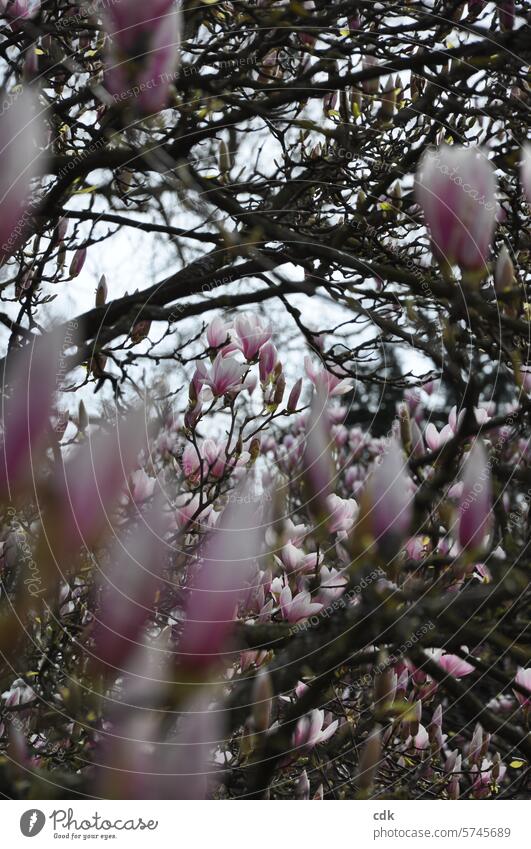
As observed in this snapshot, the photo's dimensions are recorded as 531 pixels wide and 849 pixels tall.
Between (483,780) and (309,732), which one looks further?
(483,780)

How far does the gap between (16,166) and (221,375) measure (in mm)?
278

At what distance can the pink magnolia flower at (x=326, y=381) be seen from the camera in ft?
2.72

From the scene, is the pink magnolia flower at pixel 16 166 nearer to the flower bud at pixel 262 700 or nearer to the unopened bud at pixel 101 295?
the unopened bud at pixel 101 295

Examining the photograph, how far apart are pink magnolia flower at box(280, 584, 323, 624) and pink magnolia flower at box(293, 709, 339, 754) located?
9 centimetres

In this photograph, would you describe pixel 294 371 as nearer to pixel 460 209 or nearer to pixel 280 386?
pixel 280 386

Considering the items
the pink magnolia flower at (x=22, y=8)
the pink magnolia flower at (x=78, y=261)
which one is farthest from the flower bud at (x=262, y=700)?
the pink magnolia flower at (x=22, y=8)

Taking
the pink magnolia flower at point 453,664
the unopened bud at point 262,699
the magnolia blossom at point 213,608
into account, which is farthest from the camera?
the pink magnolia flower at point 453,664

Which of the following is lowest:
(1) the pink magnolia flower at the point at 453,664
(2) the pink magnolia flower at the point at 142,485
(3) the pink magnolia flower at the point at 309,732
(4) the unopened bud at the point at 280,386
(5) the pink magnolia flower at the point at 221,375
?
(3) the pink magnolia flower at the point at 309,732

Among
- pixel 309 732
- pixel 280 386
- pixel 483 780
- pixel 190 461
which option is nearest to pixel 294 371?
pixel 280 386

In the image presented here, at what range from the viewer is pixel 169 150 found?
31.1 inches

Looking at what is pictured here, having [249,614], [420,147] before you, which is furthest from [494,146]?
[249,614]

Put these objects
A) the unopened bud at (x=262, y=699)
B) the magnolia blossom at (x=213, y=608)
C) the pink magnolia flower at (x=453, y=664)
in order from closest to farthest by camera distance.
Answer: the magnolia blossom at (x=213, y=608)
the unopened bud at (x=262, y=699)
the pink magnolia flower at (x=453, y=664)

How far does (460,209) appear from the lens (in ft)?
2.32

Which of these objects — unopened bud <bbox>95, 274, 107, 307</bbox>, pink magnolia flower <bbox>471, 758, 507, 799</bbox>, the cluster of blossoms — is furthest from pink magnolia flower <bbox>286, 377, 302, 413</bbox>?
pink magnolia flower <bbox>471, 758, 507, 799</bbox>
